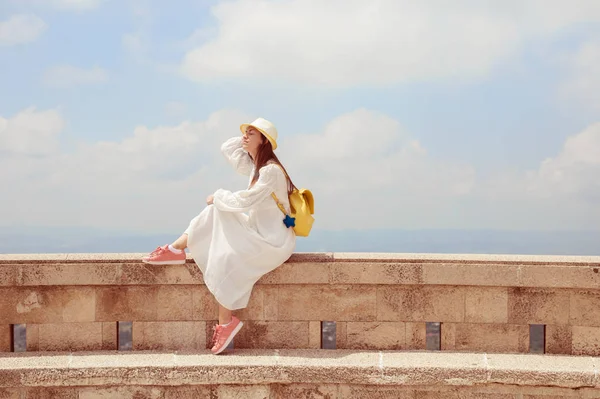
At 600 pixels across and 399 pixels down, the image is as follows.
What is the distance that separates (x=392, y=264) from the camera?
6.59 metres

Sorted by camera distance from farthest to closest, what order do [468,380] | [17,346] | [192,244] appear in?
[17,346], [192,244], [468,380]

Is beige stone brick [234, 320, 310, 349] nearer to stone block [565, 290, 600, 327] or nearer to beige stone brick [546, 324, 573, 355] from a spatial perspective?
beige stone brick [546, 324, 573, 355]

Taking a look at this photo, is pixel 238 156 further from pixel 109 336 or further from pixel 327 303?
pixel 109 336

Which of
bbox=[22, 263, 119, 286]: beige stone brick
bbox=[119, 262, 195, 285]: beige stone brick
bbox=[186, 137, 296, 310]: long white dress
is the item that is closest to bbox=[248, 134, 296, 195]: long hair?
bbox=[186, 137, 296, 310]: long white dress

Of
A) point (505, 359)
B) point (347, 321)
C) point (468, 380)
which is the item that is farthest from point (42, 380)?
point (505, 359)

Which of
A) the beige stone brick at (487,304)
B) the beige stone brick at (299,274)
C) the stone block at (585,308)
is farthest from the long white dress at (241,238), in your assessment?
the stone block at (585,308)

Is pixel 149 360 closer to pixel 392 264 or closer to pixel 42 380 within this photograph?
pixel 42 380

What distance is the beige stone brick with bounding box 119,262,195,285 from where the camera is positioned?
6.57m

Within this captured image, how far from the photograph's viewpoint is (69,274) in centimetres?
662

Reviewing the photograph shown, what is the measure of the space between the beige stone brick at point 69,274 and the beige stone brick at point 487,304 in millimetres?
3956

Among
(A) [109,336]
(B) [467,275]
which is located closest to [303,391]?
(B) [467,275]

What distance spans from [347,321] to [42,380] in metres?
3.25

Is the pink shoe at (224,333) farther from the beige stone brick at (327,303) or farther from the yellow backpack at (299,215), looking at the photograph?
the yellow backpack at (299,215)

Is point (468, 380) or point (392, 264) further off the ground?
point (392, 264)
